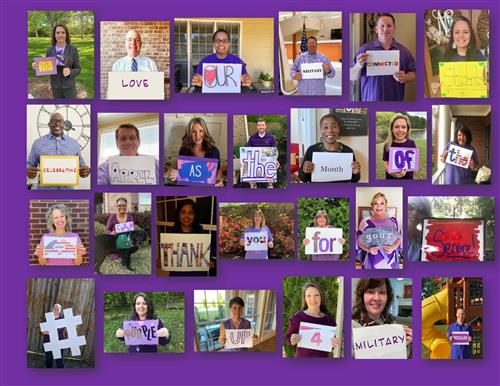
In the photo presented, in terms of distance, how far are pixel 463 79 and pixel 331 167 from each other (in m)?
0.85

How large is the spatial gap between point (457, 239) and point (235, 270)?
1200 millimetres

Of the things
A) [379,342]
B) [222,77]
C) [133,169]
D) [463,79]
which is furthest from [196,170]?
[463,79]

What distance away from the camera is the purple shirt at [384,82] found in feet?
21.1

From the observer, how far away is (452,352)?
649 centimetres

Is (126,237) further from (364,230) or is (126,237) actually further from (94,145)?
(364,230)

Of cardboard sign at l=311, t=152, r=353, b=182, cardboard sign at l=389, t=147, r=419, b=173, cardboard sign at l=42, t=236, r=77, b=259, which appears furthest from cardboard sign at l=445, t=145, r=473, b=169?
cardboard sign at l=42, t=236, r=77, b=259

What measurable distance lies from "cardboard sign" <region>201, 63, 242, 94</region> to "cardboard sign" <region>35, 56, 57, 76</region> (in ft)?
2.66

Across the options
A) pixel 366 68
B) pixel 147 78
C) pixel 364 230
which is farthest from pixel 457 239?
pixel 147 78

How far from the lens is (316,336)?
6480mm

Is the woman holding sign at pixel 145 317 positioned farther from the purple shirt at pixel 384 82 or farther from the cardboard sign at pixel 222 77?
the purple shirt at pixel 384 82

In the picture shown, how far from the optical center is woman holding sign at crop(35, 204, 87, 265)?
6.48 meters

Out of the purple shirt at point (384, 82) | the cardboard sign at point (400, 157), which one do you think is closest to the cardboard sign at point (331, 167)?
the cardboard sign at point (400, 157)

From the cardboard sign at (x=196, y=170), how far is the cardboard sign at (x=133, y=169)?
15cm

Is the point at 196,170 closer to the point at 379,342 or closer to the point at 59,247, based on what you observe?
the point at 59,247
